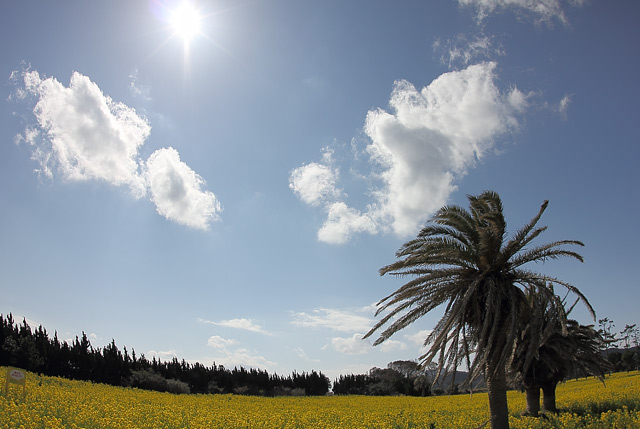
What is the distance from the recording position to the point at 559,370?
20531 millimetres

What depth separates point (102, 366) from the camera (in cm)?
4572

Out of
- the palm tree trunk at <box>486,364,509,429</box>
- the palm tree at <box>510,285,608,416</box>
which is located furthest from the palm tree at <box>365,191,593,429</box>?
the palm tree at <box>510,285,608,416</box>

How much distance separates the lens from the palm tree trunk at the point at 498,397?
13.2 metres

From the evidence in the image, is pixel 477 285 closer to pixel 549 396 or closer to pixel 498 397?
pixel 498 397

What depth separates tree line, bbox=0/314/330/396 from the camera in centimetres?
3828

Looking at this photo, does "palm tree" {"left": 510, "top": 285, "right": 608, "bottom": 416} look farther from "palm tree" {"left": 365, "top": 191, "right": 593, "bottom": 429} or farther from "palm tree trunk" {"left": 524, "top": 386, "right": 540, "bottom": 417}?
"palm tree" {"left": 365, "top": 191, "right": 593, "bottom": 429}

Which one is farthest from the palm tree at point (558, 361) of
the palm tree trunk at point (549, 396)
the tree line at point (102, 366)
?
the tree line at point (102, 366)

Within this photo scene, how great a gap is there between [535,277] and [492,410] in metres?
4.66

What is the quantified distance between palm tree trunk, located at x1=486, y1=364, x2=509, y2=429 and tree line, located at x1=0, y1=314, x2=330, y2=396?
38.5 meters

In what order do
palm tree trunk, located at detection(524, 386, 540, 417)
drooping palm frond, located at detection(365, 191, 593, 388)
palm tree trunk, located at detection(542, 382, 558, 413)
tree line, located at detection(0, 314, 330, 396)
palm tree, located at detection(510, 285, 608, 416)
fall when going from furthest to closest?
1. tree line, located at detection(0, 314, 330, 396)
2. palm tree trunk, located at detection(542, 382, 558, 413)
3. palm tree trunk, located at detection(524, 386, 540, 417)
4. palm tree, located at detection(510, 285, 608, 416)
5. drooping palm frond, located at detection(365, 191, 593, 388)

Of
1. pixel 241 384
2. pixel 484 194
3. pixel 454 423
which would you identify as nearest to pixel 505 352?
pixel 484 194

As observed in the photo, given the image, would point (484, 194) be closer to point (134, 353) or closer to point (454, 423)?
point (454, 423)

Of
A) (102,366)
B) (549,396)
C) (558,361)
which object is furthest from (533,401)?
(102,366)

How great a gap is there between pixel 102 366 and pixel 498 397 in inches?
1795
